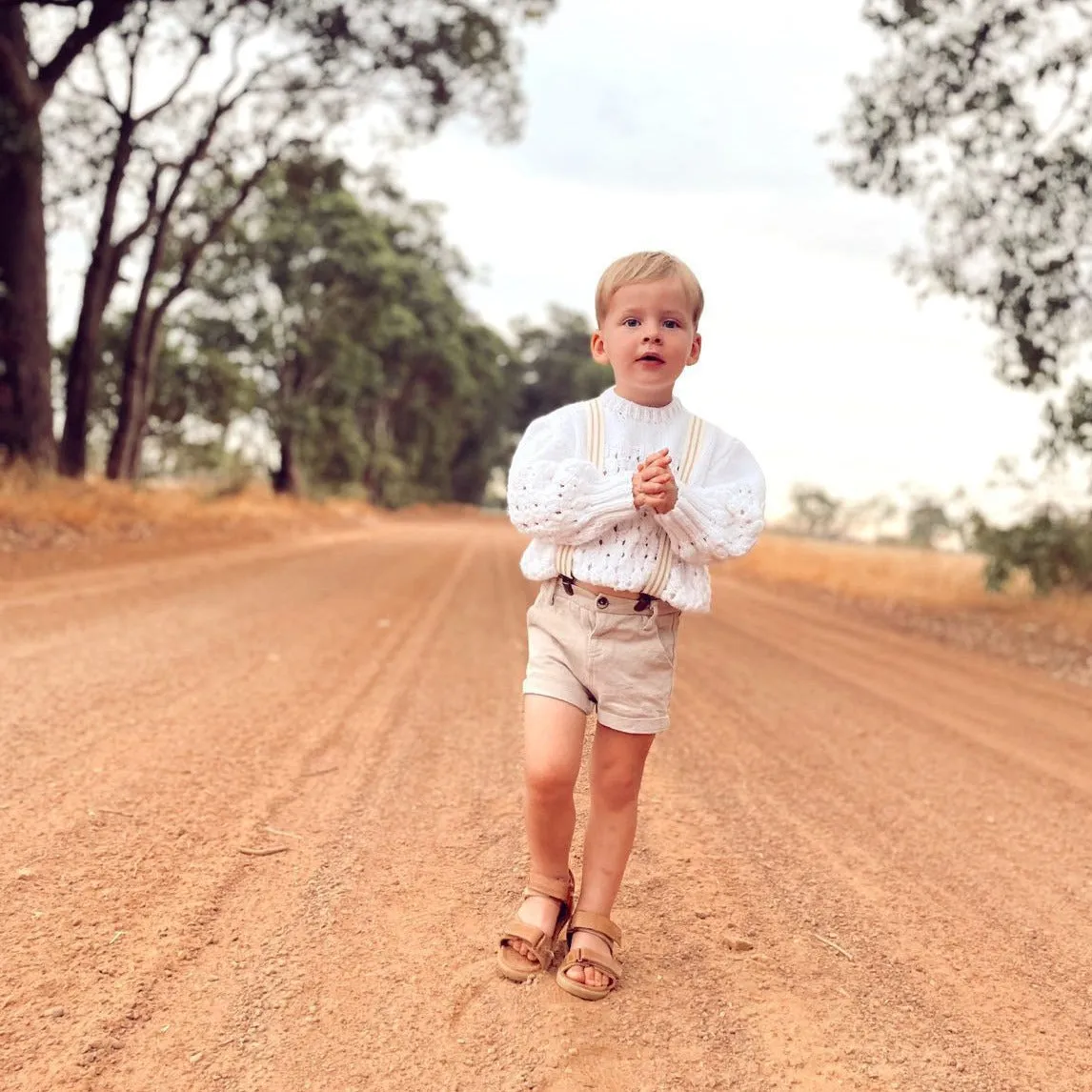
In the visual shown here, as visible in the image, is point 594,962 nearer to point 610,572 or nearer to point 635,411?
point 610,572

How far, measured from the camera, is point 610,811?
261 cm

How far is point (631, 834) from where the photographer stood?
2.63 m

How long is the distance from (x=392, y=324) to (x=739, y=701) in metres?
29.5

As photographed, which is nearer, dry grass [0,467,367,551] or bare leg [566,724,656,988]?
bare leg [566,724,656,988]

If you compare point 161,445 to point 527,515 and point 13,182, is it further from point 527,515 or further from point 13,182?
point 527,515

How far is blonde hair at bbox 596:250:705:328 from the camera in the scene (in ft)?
Answer: 8.10

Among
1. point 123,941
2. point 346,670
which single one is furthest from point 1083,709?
point 123,941

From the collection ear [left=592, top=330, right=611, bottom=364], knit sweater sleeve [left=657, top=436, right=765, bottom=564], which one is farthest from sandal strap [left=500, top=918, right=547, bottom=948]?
ear [left=592, top=330, right=611, bottom=364]

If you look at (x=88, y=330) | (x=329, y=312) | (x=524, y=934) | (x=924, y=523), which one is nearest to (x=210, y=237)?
(x=88, y=330)

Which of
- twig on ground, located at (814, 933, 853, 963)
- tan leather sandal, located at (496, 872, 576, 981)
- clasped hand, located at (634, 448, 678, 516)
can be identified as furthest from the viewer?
twig on ground, located at (814, 933, 853, 963)

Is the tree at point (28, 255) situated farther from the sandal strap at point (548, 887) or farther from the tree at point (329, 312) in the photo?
the sandal strap at point (548, 887)

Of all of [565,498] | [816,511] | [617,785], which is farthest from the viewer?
[816,511]

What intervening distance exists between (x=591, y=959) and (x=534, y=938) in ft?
0.48

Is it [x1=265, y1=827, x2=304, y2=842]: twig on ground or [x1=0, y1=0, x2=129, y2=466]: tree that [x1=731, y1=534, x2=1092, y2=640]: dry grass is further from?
[x1=0, y1=0, x2=129, y2=466]: tree
